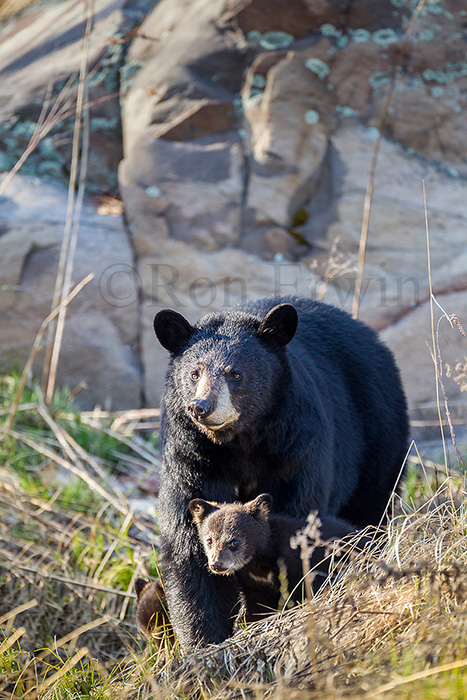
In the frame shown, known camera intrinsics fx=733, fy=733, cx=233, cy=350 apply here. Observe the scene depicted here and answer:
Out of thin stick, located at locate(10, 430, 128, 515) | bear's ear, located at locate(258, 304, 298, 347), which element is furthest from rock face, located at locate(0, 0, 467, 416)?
bear's ear, located at locate(258, 304, 298, 347)

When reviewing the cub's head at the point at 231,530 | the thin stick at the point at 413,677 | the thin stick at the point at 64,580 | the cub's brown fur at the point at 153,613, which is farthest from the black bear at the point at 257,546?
the thin stick at the point at 64,580

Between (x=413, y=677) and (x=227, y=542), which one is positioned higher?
(x=413, y=677)

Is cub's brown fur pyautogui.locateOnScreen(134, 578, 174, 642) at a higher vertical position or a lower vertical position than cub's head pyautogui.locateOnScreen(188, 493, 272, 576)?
lower

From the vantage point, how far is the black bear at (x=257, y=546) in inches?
115

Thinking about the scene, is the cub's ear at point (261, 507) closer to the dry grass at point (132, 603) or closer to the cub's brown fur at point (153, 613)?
the dry grass at point (132, 603)

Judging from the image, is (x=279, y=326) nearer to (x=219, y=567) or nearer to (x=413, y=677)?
(x=219, y=567)

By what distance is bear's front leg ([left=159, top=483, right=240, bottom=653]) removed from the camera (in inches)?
122

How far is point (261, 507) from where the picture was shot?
2.98 metres

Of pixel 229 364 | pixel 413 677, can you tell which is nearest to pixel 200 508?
pixel 229 364

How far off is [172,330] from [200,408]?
565mm

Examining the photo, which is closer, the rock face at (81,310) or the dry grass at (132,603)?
the dry grass at (132,603)

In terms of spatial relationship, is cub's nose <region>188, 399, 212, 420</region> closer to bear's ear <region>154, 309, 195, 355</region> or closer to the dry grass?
bear's ear <region>154, 309, 195, 355</region>

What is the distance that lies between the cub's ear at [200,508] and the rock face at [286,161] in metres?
3.97

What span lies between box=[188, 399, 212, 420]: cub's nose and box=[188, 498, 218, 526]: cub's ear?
0.41 meters
